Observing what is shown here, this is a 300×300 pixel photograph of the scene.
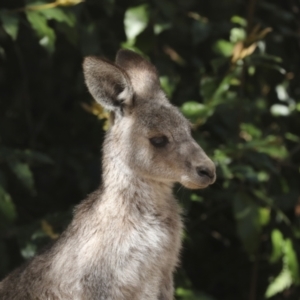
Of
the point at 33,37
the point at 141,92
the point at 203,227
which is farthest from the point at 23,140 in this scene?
the point at 141,92

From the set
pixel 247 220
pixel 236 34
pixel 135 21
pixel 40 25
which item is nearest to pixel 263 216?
pixel 247 220

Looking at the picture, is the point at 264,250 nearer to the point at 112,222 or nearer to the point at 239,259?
the point at 239,259

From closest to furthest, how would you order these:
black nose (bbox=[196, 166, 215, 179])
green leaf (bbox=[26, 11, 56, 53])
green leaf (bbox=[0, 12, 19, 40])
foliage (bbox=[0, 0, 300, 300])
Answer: black nose (bbox=[196, 166, 215, 179]) < green leaf (bbox=[0, 12, 19, 40]) < green leaf (bbox=[26, 11, 56, 53]) < foliage (bbox=[0, 0, 300, 300])

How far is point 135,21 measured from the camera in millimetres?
5730

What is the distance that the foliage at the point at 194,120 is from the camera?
5.64m

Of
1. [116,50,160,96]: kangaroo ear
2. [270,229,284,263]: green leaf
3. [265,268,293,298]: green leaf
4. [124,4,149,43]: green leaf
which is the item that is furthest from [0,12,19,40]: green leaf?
[265,268,293,298]: green leaf

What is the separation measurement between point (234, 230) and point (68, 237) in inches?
96.2

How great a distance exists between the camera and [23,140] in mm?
6773

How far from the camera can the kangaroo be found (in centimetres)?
439

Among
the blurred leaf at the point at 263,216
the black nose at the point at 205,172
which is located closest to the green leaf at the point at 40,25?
the black nose at the point at 205,172

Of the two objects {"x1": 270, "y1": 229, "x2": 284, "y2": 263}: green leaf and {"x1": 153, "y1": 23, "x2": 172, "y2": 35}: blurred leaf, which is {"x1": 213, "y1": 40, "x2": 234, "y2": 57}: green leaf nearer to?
{"x1": 153, "y1": 23, "x2": 172, "y2": 35}: blurred leaf

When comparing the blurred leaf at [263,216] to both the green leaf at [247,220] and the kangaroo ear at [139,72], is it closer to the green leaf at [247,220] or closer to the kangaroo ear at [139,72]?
the green leaf at [247,220]

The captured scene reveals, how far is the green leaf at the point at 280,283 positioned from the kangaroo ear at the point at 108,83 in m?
2.20

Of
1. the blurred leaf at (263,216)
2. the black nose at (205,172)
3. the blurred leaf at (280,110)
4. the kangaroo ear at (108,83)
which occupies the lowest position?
the blurred leaf at (263,216)
